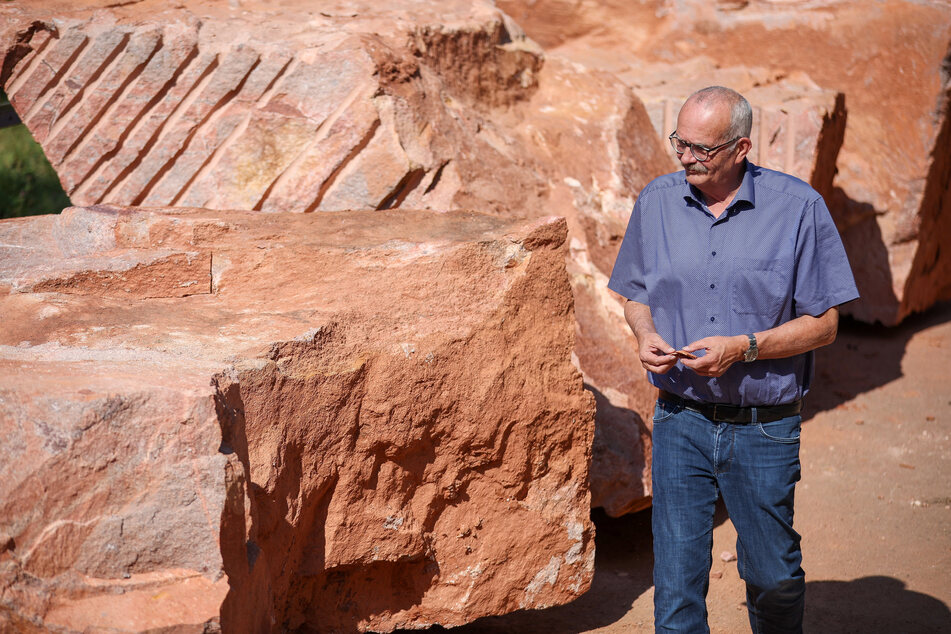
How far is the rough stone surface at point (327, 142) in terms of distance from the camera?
3391mm

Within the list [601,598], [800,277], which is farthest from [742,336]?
[601,598]

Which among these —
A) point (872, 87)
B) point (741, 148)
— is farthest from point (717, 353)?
point (872, 87)

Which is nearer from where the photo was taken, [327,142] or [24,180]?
[327,142]

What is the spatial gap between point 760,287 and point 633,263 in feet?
1.21

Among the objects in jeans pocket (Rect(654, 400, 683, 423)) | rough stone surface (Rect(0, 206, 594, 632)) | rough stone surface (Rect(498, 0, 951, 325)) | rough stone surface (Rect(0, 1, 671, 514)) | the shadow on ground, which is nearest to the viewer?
rough stone surface (Rect(0, 206, 594, 632))

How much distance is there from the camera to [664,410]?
7.58ft

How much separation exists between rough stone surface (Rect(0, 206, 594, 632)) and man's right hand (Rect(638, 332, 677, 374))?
0.50 meters

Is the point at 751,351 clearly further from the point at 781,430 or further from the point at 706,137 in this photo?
the point at 706,137

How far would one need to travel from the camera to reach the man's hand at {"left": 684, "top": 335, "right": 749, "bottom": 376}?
2051 mm

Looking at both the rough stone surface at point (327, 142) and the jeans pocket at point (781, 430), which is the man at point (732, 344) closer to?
the jeans pocket at point (781, 430)

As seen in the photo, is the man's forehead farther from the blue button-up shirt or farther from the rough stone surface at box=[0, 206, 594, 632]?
the rough stone surface at box=[0, 206, 594, 632]

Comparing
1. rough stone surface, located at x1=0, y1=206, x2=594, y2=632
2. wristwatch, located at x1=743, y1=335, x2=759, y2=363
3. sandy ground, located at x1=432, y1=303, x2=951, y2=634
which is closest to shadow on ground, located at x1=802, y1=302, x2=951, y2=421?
sandy ground, located at x1=432, y1=303, x2=951, y2=634

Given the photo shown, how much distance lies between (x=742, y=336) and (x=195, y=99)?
8.16ft

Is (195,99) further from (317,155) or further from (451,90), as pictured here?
(451,90)
